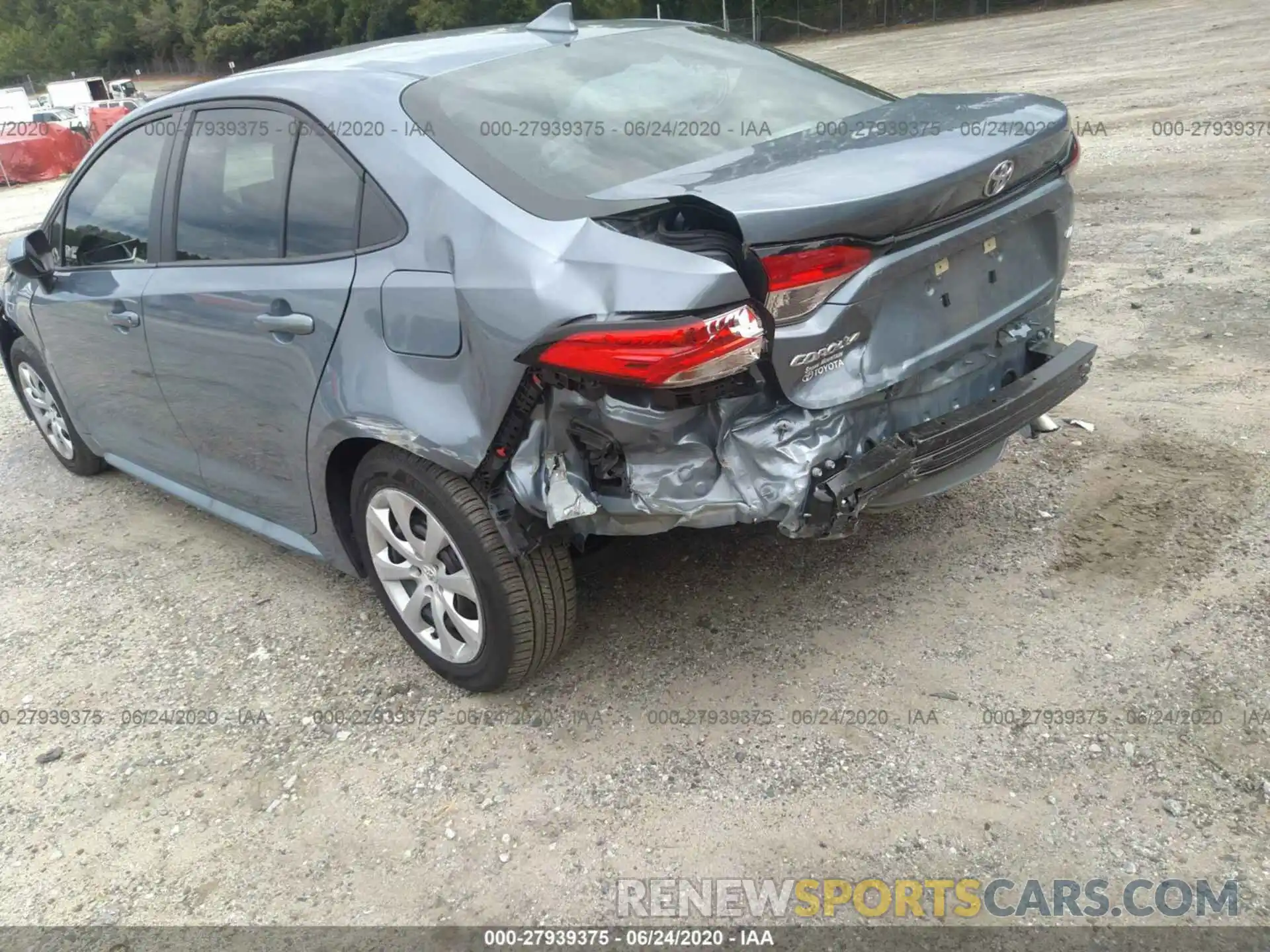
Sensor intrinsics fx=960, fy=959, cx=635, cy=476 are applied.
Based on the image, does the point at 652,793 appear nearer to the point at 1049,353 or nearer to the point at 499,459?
the point at 499,459

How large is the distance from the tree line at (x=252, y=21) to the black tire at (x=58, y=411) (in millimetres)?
3958

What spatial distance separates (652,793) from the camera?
2.55 meters

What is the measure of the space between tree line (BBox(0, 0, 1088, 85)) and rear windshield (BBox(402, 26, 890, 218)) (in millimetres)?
4131

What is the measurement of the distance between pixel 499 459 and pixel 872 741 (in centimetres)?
127

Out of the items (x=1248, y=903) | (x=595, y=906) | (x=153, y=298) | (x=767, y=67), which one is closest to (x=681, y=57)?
(x=767, y=67)

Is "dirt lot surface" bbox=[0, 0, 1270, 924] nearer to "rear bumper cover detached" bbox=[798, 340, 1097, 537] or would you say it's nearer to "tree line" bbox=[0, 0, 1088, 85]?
"rear bumper cover detached" bbox=[798, 340, 1097, 537]

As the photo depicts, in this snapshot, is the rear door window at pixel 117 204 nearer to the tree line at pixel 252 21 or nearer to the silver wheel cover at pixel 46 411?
the silver wheel cover at pixel 46 411

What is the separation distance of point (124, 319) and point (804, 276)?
2.74m

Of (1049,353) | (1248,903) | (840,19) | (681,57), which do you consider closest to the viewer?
(1248,903)

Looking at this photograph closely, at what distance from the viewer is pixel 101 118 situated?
25.3 m

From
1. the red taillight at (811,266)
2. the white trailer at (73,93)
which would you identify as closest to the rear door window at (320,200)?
the red taillight at (811,266)

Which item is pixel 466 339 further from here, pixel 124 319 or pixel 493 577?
pixel 124 319

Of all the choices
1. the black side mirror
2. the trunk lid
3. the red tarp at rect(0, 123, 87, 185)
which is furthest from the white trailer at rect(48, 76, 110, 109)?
the trunk lid

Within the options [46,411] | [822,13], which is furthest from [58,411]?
[822,13]
